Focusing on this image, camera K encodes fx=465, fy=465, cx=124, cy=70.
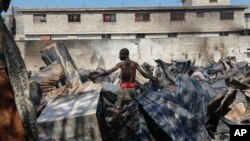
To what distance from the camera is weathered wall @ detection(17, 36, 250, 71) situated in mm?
18641

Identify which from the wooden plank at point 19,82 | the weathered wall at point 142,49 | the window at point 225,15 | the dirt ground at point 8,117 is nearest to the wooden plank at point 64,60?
the wooden plank at point 19,82

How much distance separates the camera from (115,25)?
29.4m

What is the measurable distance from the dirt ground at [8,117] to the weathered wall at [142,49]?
16.0 m

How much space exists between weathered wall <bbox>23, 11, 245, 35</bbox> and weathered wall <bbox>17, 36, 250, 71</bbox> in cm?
906

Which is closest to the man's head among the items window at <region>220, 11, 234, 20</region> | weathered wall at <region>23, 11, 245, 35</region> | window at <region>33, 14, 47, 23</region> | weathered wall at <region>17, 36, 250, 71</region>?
weathered wall at <region>17, 36, 250, 71</region>

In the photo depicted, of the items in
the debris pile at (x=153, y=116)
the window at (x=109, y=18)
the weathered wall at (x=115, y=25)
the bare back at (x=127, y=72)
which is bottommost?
the debris pile at (x=153, y=116)

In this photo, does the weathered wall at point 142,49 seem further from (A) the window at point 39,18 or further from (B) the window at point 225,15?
(A) the window at point 39,18

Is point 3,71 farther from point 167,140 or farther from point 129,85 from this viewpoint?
point 129,85

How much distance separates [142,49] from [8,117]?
17365mm

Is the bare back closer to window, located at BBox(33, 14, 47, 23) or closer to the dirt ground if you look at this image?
the dirt ground

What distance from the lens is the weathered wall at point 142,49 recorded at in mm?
18641

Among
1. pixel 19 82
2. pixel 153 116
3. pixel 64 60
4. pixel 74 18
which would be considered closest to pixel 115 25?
pixel 74 18

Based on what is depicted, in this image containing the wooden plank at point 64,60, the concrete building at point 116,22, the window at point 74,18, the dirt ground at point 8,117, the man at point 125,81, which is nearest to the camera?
the dirt ground at point 8,117

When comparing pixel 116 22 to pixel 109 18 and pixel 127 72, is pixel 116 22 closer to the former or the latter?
pixel 109 18
